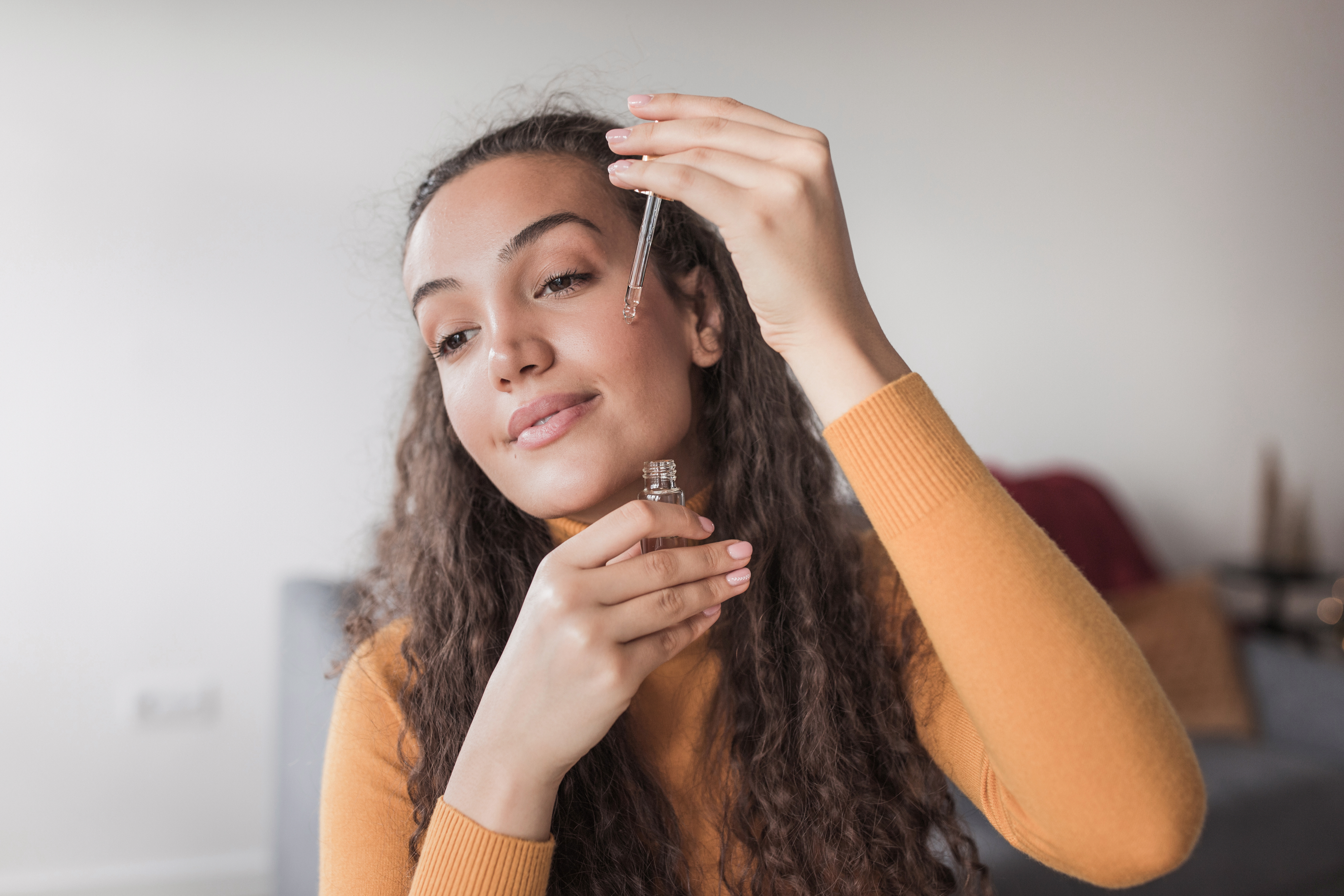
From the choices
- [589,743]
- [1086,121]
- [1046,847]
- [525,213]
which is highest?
[1086,121]

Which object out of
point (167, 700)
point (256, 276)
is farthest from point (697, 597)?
point (167, 700)

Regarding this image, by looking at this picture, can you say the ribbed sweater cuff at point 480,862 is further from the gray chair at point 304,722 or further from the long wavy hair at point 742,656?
the gray chair at point 304,722

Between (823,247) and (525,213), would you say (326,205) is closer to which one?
(525,213)

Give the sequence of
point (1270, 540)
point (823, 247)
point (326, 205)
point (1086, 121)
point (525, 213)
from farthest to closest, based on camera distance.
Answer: point (1270, 540)
point (1086, 121)
point (326, 205)
point (525, 213)
point (823, 247)

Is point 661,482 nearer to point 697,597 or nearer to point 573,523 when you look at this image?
point 697,597

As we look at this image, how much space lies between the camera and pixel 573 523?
0.99 m

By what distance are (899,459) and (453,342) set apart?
51 centimetres

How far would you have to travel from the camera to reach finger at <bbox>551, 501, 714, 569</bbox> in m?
0.69

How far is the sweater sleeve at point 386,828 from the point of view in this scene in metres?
0.69

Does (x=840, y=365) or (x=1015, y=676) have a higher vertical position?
(x=840, y=365)

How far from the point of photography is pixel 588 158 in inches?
38.1

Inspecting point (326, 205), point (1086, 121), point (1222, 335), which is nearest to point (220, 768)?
point (326, 205)

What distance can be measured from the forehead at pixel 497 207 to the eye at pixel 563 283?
0.06 meters

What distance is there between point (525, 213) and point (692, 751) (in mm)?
610
